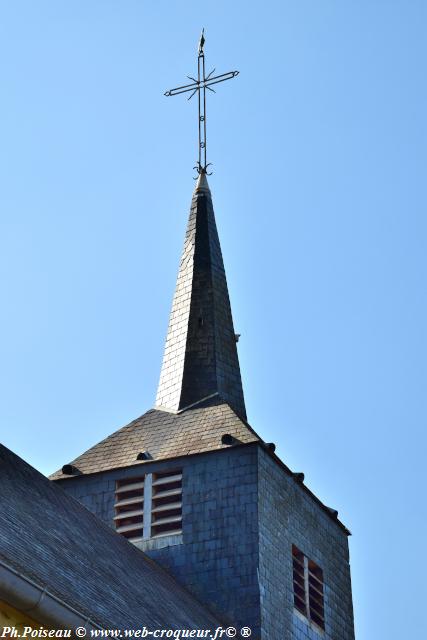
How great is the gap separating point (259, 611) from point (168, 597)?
2.36 meters

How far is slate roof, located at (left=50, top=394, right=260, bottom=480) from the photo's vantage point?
1042 inches

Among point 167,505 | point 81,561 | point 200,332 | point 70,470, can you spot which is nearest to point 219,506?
point 167,505

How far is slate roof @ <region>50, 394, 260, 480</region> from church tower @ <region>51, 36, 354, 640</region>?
3cm

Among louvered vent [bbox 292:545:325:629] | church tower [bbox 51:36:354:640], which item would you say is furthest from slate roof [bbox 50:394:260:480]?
A: louvered vent [bbox 292:545:325:629]

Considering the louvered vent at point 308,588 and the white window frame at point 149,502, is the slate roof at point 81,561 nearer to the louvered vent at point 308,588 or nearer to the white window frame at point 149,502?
the white window frame at point 149,502

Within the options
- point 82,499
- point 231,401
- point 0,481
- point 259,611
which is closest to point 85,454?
point 82,499

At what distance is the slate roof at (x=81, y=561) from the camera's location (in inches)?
667

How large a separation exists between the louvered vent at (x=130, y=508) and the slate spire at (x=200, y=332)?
2.12 m

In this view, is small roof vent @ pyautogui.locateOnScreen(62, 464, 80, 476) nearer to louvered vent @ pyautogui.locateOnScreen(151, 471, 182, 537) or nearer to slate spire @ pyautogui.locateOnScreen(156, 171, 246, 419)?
louvered vent @ pyautogui.locateOnScreen(151, 471, 182, 537)

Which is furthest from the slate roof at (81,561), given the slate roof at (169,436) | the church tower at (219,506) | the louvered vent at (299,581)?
the slate roof at (169,436)

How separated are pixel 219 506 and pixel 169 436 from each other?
2044 millimetres

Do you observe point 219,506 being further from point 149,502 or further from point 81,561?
point 81,561

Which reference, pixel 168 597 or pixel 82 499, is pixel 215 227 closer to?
pixel 82 499

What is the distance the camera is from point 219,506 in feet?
84.4
